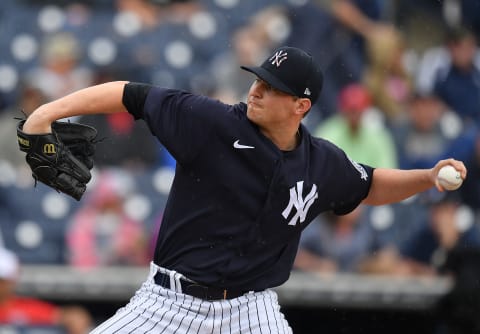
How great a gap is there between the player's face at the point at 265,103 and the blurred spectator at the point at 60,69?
440cm

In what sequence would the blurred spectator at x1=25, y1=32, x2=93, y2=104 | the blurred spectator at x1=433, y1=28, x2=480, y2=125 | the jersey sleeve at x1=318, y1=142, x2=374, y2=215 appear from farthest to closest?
the blurred spectator at x1=433, y1=28, x2=480, y2=125
the blurred spectator at x1=25, y1=32, x2=93, y2=104
the jersey sleeve at x1=318, y1=142, x2=374, y2=215

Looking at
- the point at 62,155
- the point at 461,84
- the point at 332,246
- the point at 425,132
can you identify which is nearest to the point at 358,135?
the point at 425,132

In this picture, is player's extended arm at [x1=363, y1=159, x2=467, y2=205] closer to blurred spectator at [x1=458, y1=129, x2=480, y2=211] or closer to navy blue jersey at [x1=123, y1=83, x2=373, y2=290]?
navy blue jersey at [x1=123, y1=83, x2=373, y2=290]

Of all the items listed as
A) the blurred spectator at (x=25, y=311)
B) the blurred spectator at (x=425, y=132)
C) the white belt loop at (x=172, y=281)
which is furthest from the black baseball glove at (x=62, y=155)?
the blurred spectator at (x=425, y=132)

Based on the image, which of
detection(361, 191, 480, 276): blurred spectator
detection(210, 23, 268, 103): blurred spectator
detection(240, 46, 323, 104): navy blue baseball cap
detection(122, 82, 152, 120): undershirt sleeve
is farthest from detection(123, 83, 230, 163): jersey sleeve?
detection(210, 23, 268, 103): blurred spectator

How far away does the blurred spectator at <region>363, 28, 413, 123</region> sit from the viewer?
8695mm

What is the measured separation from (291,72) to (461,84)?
16.6ft

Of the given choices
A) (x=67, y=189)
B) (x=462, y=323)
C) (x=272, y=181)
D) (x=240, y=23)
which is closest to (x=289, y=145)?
(x=272, y=181)

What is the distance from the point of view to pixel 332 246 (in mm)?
7543

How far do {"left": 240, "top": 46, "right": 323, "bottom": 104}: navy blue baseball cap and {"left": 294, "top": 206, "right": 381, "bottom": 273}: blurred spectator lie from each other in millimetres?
3223

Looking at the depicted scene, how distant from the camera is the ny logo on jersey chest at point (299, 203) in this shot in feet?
14.5

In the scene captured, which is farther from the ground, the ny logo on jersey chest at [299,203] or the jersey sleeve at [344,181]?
the jersey sleeve at [344,181]

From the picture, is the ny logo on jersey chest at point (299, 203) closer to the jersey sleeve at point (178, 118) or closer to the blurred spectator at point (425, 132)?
the jersey sleeve at point (178, 118)

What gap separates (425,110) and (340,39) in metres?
1.05
